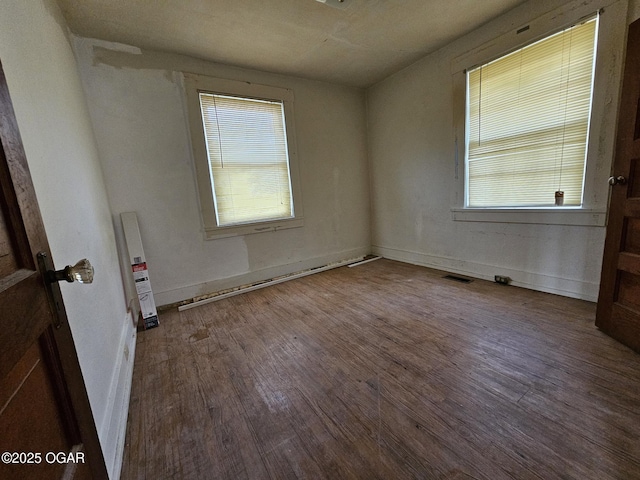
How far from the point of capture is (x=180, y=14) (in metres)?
2.18

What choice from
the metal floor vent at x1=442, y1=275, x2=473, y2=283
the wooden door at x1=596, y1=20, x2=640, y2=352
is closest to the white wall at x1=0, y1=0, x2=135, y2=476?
the wooden door at x1=596, y1=20, x2=640, y2=352

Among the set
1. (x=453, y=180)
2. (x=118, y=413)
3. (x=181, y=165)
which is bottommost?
(x=118, y=413)

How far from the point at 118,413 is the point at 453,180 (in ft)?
11.9

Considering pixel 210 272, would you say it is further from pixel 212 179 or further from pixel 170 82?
pixel 170 82

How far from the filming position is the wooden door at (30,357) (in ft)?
1.63

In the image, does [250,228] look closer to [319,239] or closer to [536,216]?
[319,239]

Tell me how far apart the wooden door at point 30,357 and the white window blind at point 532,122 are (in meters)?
3.44

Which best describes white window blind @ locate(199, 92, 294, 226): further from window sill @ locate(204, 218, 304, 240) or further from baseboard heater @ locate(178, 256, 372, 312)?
baseboard heater @ locate(178, 256, 372, 312)

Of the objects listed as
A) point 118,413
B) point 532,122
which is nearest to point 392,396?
point 118,413

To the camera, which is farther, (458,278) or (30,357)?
(458,278)

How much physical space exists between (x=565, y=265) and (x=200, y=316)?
354 cm

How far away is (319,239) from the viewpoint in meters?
4.02

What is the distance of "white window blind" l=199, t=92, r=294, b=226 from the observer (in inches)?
121

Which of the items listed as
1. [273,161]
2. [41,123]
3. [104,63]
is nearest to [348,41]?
[273,161]
